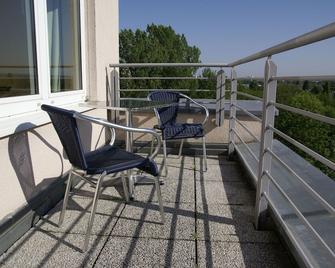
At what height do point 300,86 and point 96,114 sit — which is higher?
point 300,86

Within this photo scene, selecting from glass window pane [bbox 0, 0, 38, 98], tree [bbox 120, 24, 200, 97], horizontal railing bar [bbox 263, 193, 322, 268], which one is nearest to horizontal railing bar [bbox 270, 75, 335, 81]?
horizontal railing bar [bbox 263, 193, 322, 268]

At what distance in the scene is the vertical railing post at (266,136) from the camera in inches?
83.4

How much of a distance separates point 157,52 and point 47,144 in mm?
23718

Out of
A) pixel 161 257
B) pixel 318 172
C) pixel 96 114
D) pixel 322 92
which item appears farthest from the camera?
pixel 96 114

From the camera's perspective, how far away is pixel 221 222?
2381 millimetres

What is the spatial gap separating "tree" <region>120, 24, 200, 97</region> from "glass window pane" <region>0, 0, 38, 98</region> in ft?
55.3

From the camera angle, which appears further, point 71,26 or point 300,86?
point 71,26

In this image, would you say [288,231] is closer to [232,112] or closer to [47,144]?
[47,144]

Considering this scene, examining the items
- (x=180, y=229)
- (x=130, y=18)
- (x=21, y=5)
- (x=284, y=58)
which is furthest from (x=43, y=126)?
(x=130, y=18)

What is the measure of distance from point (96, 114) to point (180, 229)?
6.14 ft

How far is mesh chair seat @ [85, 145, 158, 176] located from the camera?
2.01 meters

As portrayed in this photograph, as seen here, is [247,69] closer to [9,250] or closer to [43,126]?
[43,126]

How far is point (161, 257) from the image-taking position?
1.93 meters

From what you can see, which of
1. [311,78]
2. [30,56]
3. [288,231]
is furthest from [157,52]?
[311,78]
